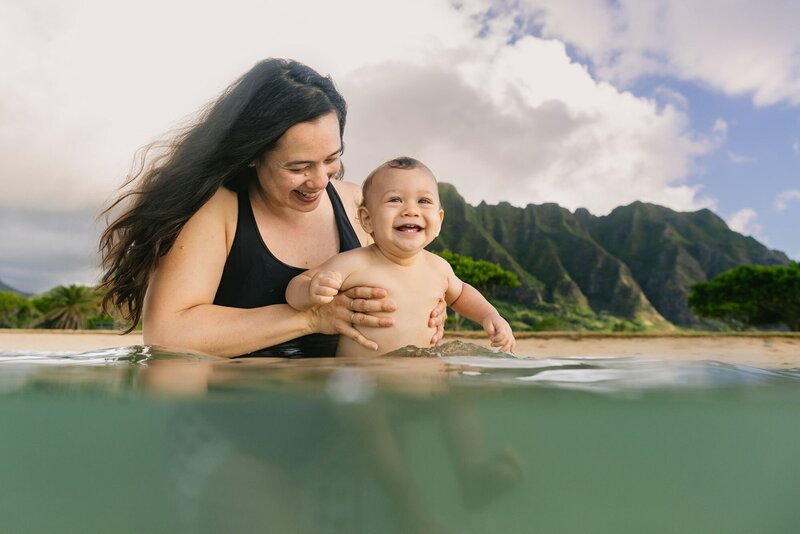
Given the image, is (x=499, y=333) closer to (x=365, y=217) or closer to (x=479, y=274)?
(x=365, y=217)

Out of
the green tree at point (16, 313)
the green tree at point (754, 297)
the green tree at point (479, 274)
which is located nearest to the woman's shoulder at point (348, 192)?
the green tree at point (479, 274)

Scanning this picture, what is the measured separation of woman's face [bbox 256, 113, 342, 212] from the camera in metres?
3.32

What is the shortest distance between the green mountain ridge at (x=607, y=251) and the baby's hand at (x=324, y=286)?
65.6 meters

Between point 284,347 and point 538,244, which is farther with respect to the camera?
point 538,244

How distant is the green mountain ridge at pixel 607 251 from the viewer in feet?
251

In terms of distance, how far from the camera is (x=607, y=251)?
87.2m

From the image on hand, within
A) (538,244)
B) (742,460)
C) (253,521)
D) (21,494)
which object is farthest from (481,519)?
(538,244)

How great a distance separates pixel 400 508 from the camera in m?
2.75

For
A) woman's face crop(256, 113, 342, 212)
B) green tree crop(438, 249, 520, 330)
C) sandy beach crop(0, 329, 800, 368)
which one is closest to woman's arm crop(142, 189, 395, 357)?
woman's face crop(256, 113, 342, 212)

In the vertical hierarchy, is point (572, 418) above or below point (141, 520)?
above

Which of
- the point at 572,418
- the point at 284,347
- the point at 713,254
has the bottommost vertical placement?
the point at 572,418

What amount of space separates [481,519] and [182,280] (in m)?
1.80

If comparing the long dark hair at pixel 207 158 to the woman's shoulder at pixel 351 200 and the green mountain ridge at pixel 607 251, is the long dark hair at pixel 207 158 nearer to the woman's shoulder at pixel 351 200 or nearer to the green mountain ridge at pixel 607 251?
the woman's shoulder at pixel 351 200

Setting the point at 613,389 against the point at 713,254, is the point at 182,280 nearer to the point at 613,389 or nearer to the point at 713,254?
the point at 613,389
